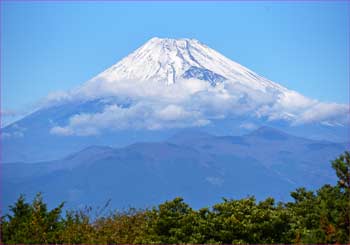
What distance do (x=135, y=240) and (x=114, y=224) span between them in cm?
188

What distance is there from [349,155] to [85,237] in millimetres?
6103

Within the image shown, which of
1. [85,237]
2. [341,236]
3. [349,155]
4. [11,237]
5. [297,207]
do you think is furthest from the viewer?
[297,207]

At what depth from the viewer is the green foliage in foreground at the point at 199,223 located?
39.8ft

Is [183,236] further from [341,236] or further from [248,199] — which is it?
[341,236]

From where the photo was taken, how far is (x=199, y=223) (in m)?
13.8

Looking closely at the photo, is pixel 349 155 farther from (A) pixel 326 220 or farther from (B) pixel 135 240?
(B) pixel 135 240

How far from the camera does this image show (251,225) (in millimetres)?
13297

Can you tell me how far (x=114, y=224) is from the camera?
15117 millimetres

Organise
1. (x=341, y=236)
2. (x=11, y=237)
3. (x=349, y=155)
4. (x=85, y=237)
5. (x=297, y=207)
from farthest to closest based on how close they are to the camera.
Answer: (x=297, y=207) → (x=11, y=237) → (x=85, y=237) → (x=349, y=155) → (x=341, y=236)

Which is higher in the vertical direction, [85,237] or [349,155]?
[349,155]

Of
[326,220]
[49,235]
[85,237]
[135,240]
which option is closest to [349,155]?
[326,220]

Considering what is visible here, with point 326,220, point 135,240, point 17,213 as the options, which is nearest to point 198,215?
point 135,240

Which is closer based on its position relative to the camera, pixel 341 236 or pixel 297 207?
pixel 341 236

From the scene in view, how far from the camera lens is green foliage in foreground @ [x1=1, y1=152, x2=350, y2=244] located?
12133mm
